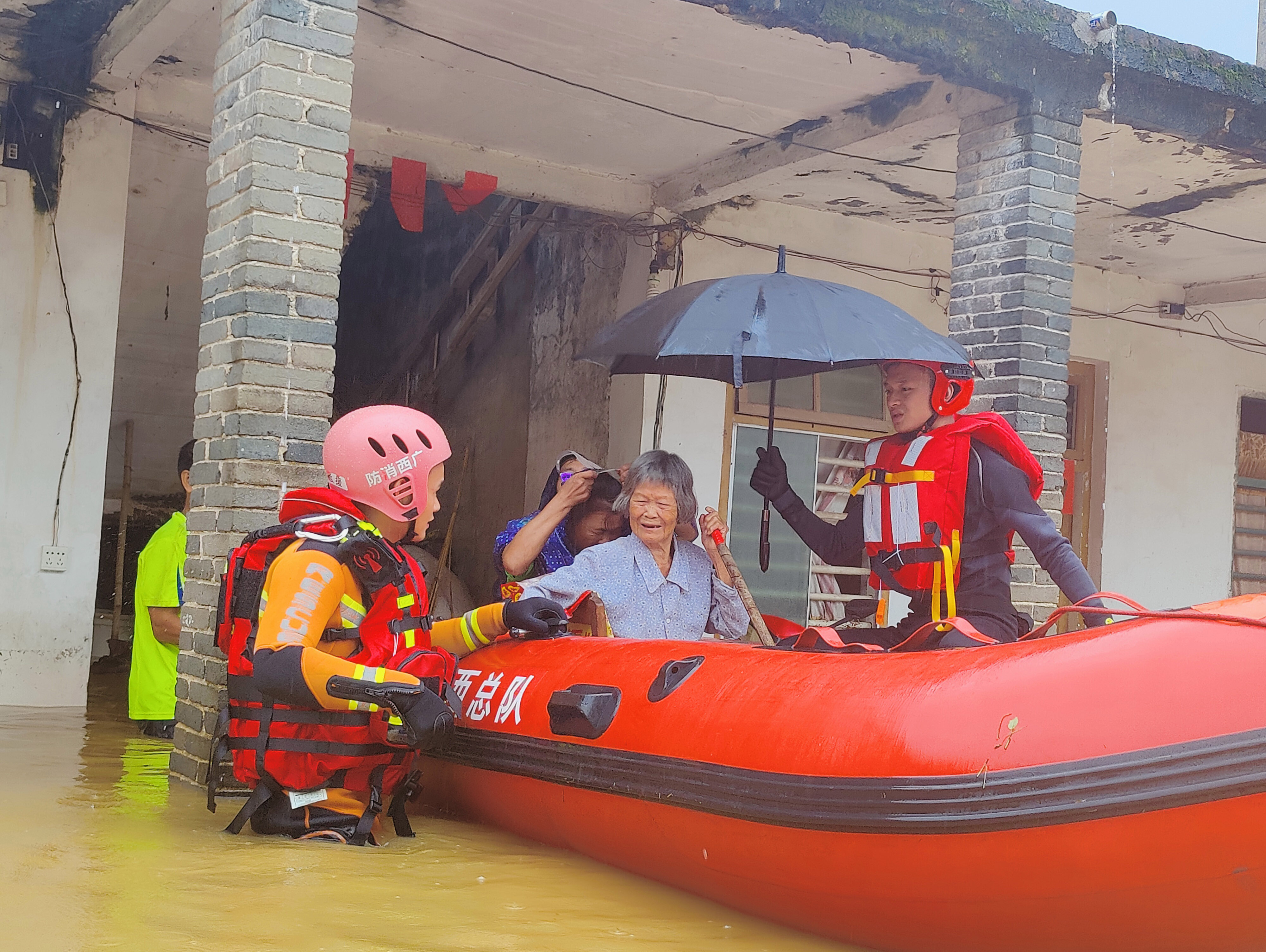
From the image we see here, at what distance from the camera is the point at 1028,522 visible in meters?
3.79

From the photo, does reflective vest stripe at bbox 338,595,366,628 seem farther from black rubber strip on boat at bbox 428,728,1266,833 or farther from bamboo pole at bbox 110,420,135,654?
bamboo pole at bbox 110,420,135,654

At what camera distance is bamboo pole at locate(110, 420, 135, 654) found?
31.7ft

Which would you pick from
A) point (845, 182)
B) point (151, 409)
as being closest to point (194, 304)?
point (151, 409)

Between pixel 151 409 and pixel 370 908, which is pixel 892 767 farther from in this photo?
pixel 151 409

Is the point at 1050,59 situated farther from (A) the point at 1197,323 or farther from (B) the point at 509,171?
(A) the point at 1197,323

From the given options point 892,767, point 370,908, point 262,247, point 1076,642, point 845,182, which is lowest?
A: point 370,908

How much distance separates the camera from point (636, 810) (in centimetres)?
334

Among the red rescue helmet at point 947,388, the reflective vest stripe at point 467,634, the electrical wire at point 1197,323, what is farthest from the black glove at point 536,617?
the electrical wire at point 1197,323

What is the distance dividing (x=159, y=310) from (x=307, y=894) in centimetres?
767

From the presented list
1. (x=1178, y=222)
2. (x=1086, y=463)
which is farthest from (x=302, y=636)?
(x=1086, y=463)

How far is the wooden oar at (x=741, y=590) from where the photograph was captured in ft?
15.2

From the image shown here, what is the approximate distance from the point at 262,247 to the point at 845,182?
15.6 feet

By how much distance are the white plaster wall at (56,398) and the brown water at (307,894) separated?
9.05 ft

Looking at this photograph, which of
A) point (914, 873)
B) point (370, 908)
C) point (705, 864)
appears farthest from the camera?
point (705, 864)
